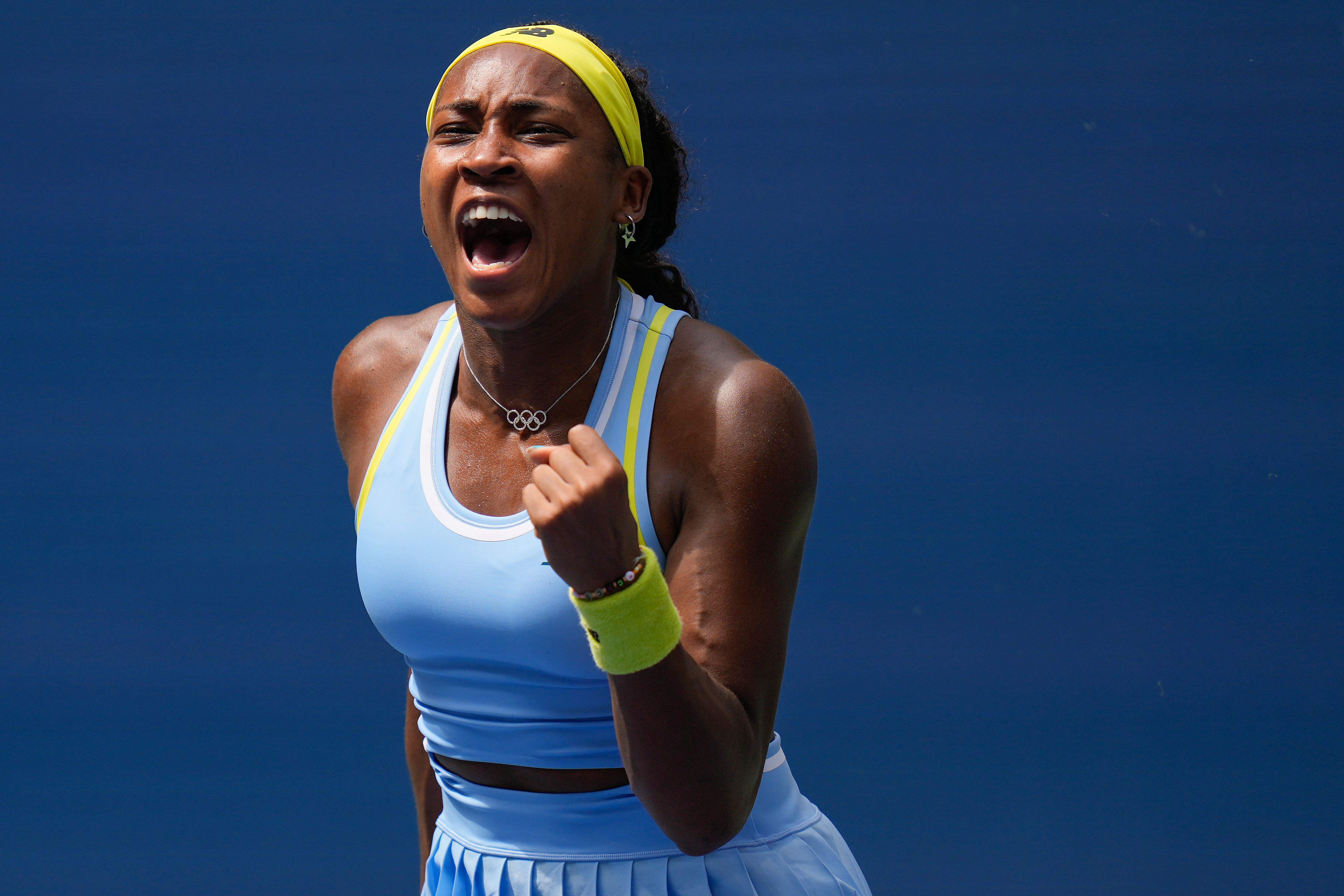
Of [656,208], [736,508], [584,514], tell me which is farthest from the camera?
[656,208]

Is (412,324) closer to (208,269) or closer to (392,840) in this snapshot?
(208,269)

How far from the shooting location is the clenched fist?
84 cm

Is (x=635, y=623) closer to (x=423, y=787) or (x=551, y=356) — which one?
(x=551, y=356)

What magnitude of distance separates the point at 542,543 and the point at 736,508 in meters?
0.18

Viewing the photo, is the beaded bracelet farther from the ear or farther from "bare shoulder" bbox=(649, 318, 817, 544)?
the ear

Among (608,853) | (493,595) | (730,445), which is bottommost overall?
(608,853)

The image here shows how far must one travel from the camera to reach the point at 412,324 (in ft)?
4.36

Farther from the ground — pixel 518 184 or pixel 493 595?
pixel 518 184

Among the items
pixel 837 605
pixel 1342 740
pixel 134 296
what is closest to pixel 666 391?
pixel 837 605

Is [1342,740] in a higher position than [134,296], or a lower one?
lower

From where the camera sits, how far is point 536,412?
116 cm

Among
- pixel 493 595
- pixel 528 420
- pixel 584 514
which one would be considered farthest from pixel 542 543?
pixel 528 420

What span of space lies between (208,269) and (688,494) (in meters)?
1.60

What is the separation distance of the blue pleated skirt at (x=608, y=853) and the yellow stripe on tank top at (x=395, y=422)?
0.27m
